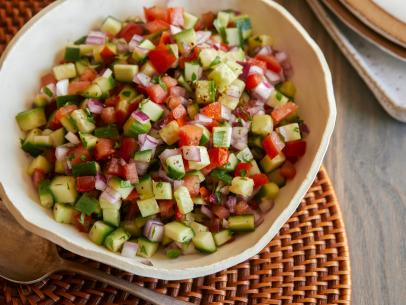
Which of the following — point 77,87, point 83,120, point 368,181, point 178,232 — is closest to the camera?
point 178,232

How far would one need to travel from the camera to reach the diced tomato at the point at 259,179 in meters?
1.70

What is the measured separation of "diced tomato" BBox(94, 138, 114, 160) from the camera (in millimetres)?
1647

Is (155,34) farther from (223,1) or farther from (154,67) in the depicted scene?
(223,1)

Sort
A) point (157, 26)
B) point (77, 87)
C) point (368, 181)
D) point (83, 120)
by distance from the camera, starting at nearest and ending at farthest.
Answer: point (83, 120) < point (77, 87) < point (157, 26) < point (368, 181)

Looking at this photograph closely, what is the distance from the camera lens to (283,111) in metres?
1.81

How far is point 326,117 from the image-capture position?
1.72m

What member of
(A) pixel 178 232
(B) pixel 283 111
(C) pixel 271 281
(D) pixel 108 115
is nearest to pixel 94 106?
(D) pixel 108 115

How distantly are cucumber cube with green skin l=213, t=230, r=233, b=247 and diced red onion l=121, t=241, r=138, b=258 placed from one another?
0.24 m

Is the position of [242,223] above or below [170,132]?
below

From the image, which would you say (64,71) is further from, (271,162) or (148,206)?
(271,162)

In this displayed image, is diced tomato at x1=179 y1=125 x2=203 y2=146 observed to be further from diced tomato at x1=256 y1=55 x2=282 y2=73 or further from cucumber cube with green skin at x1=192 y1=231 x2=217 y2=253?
diced tomato at x1=256 y1=55 x2=282 y2=73

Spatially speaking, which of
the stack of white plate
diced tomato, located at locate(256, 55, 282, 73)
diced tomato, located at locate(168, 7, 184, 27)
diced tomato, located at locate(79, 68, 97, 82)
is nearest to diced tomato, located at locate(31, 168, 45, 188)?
diced tomato, located at locate(79, 68, 97, 82)

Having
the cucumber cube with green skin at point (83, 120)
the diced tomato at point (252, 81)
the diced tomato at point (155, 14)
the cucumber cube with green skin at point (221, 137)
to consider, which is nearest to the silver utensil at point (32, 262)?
the cucumber cube with green skin at point (83, 120)

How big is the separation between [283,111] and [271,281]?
1.77ft
